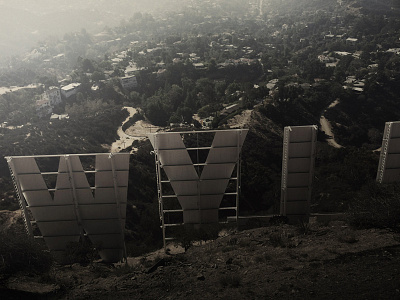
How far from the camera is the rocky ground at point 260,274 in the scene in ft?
33.5

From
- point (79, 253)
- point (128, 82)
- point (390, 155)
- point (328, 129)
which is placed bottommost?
point (328, 129)

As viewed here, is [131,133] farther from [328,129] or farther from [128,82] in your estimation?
[328,129]

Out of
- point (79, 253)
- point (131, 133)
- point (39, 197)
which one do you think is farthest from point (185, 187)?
point (131, 133)

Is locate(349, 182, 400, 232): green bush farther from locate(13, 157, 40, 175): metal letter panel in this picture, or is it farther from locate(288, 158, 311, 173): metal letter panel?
locate(13, 157, 40, 175): metal letter panel

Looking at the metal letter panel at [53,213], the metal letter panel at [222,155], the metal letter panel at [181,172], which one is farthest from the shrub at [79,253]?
the metal letter panel at [222,155]

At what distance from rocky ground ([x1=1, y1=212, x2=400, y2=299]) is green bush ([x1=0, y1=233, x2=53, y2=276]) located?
535 millimetres

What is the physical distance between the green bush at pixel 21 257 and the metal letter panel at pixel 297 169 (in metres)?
10.6

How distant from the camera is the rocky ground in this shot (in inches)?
402

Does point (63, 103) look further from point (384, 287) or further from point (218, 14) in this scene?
point (218, 14)

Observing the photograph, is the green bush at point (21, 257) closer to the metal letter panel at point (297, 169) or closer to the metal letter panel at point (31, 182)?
the metal letter panel at point (31, 182)

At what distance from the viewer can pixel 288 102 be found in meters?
46.4

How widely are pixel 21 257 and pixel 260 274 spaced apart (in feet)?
29.1

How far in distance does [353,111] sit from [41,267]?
45531 millimetres

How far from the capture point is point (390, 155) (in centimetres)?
1656
